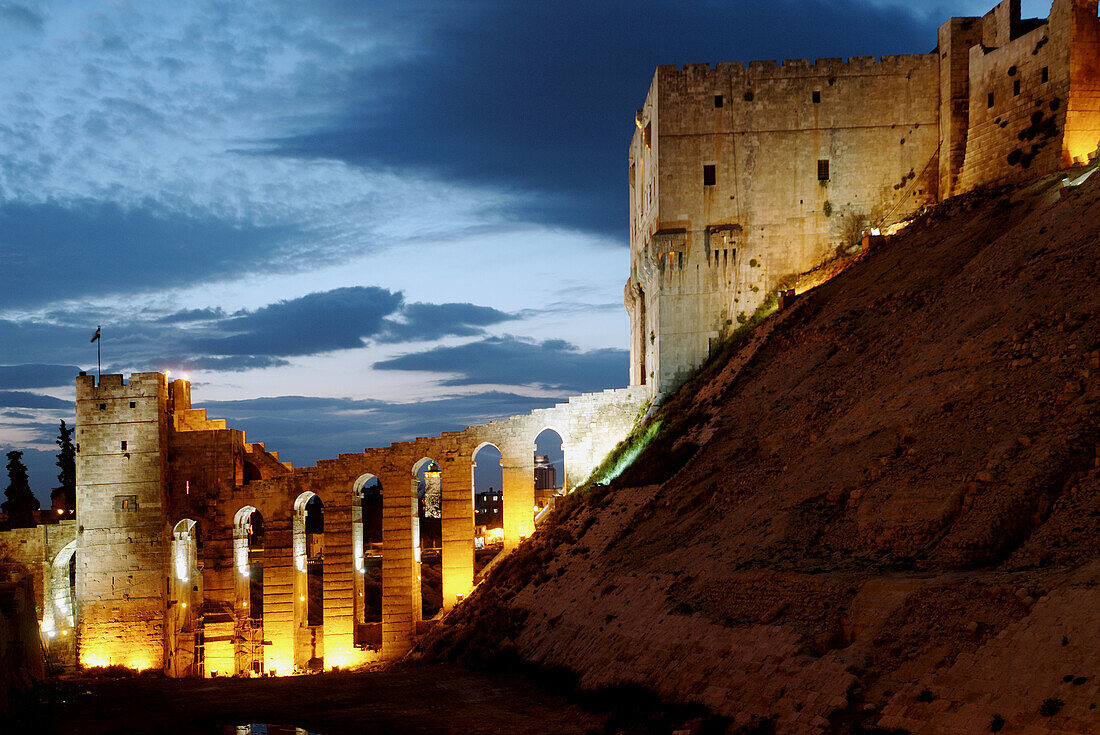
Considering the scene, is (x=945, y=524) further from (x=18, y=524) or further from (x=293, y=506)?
(x=18, y=524)

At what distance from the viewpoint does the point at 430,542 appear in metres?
76.3

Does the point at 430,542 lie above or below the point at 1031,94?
below

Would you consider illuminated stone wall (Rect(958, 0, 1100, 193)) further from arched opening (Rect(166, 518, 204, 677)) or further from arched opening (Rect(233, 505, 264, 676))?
arched opening (Rect(166, 518, 204, 677))

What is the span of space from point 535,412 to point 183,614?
1896cm

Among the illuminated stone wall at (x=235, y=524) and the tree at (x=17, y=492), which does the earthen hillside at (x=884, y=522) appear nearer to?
the illuminated stone wall at (x=235, y=524)

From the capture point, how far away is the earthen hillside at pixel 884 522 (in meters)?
13.5

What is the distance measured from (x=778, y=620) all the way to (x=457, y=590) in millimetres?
24600

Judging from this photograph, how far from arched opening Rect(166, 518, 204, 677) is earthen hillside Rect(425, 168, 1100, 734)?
15.3 meters

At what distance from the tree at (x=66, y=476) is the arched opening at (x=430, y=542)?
71.4ft

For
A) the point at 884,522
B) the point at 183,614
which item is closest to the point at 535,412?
the point at 183,614

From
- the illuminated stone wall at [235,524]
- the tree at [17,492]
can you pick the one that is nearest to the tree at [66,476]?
the tree at [17,492]

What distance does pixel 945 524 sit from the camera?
56.5ft

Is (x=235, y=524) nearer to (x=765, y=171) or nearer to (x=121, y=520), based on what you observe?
(x=121, y=520)

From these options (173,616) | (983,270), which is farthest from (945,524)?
(173,616)
